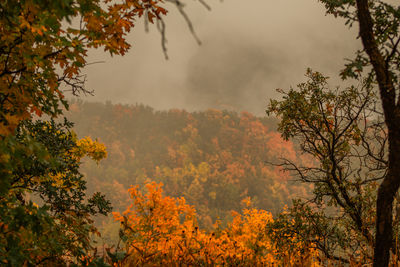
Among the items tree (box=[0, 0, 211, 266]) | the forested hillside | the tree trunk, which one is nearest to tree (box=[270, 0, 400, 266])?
the tree trunk

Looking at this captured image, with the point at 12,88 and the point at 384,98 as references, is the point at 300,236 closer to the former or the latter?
the point at 384,98

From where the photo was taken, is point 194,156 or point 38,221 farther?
point 194,156

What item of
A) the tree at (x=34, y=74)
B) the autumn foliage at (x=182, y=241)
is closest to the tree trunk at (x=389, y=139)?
the autumn foliage at (x=182, y=241)

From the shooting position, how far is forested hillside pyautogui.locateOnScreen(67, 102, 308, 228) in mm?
66562

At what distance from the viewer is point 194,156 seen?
83250mm

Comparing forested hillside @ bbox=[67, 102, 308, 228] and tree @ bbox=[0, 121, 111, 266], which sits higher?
forested hillside @ bbox=[67, 102, 308, 228]

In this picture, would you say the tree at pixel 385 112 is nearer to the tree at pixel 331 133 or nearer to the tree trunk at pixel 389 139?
the tree trunk at pixel 389 139

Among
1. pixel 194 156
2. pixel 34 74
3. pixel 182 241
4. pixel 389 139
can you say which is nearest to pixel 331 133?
pixel 389 139

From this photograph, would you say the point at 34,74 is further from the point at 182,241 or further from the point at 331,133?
the point at 331,133

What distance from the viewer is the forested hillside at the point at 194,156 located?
6656 centimetres

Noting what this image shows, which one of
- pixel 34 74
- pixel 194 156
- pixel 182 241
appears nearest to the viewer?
pixel 34 74

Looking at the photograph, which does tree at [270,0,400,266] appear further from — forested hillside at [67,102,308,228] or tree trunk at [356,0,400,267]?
forested hillside at [67,102,308,228]

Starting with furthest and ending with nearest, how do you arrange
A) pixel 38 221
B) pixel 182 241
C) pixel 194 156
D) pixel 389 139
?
pixel 194 156 < pixel 182 241 < pixel 389 139 < pixel 38 221

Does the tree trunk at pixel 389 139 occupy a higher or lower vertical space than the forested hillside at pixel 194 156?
lower
